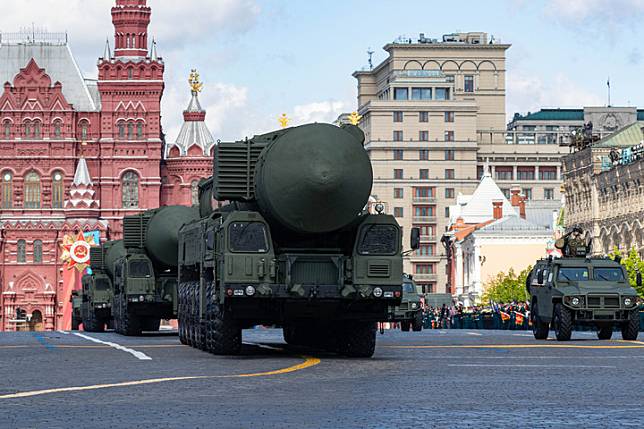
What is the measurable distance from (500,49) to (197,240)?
170 m

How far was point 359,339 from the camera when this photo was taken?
25922 mm

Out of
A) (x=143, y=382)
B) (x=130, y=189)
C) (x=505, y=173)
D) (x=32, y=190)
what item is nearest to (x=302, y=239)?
(x=143, y=382)

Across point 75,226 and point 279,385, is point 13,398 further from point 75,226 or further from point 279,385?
point 75,226

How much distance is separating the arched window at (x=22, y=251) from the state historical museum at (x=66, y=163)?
92mm

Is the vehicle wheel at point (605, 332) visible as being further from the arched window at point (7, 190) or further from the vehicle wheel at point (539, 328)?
the arched window at point (7, 190)

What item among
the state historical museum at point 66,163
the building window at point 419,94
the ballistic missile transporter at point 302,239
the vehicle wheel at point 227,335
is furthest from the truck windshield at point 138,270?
the building window at point 419,94

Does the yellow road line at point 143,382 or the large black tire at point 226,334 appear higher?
the large black tire at point 226,334

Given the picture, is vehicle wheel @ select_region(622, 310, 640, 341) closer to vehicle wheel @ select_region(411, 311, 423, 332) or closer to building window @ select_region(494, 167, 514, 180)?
vehicle wheel @ select_region(411, 311, 423, 332)

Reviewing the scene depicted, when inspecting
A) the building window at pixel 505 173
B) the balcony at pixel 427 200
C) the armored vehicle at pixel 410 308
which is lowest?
the armored vehicle at pixel 410 308

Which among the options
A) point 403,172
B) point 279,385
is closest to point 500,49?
point 403,172

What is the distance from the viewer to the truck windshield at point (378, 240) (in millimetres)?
25156

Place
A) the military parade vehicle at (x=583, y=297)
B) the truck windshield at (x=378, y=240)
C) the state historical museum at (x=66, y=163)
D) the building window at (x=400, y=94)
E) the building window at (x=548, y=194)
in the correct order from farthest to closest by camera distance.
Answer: the building window at (x=548, y=194), the building window at (x=400, y=94), the state historical museum at (x=66, y=163), the military parade vehicle at (x=583, y=297), the truck windshield at (x=378, y=240)

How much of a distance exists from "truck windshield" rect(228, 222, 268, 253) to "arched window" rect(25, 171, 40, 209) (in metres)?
126

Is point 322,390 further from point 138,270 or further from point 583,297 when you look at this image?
point 138,270
